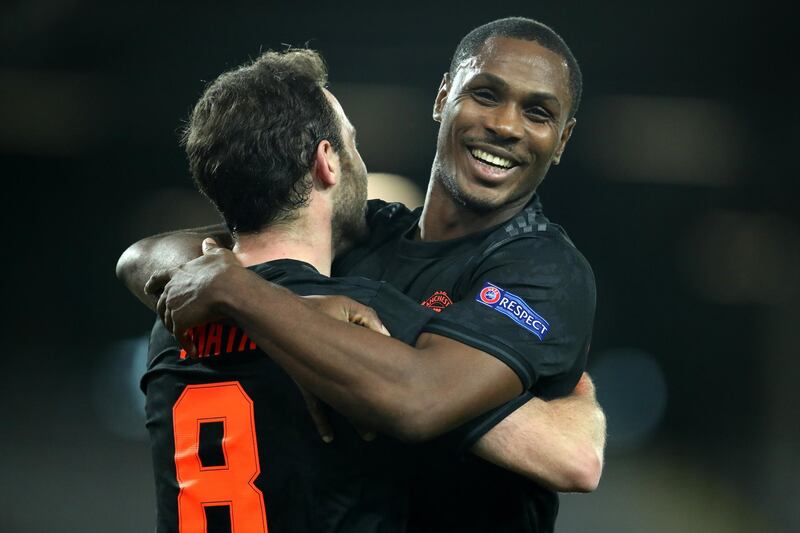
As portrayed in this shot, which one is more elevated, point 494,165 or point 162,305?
point 494,165

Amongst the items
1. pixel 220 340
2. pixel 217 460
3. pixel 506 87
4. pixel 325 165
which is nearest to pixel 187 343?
pixel 220 340

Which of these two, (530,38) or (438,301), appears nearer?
(438,301)

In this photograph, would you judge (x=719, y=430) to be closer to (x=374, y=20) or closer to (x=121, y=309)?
(x=374, y=20)

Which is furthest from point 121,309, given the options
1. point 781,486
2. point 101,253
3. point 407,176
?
point 781,486

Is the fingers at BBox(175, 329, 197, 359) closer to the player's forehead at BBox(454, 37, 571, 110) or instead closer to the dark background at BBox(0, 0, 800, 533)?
the player's forehead at BBox(454, 37, 571, 110)

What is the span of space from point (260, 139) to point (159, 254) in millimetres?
558

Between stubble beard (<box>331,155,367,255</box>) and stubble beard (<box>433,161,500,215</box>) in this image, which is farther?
stubble beard (<box>433,161,500,215</box>)

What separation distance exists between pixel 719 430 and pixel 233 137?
4278 mm

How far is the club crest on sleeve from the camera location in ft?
5.98

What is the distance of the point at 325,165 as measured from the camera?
6.59 feet

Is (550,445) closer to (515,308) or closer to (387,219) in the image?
(515,308)

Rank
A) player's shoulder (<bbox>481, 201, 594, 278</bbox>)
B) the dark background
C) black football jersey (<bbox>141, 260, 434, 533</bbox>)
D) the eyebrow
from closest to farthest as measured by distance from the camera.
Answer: black football jersey (<bbox>141, 260, 434, 533</bbox>) < player's shoulder (<bbox>481, 201, 594, 278</bbox>) < the eyebrow < the dark background

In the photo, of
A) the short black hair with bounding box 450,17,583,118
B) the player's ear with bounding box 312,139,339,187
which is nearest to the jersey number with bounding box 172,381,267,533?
the player's ear with bounding box 312,139,339,187

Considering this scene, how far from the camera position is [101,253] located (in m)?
5.61
